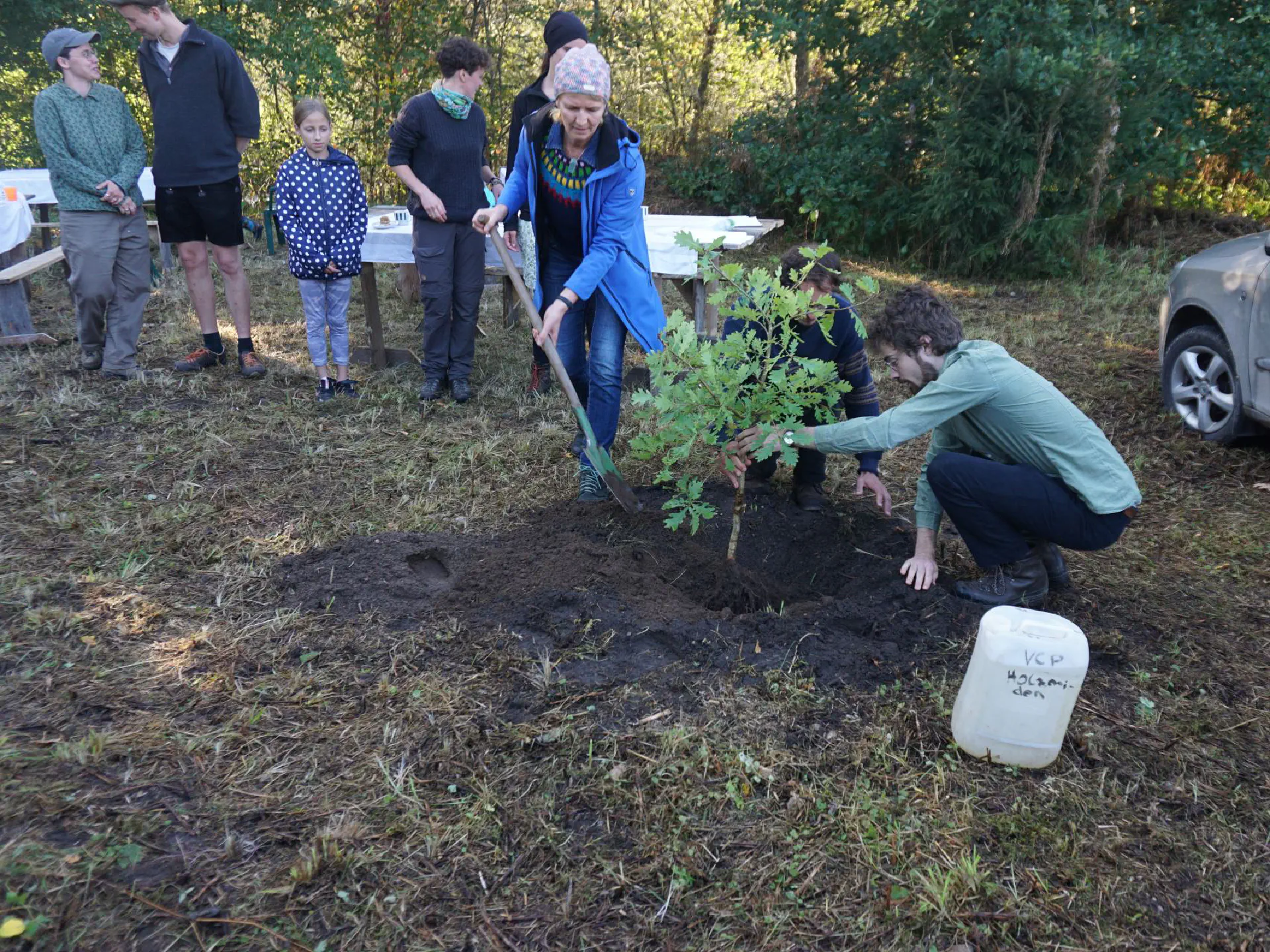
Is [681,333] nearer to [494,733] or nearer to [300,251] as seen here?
[494,733]

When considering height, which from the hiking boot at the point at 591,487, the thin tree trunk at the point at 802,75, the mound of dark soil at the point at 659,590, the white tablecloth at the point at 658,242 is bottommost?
the mound of dark soil at the point at 659,590

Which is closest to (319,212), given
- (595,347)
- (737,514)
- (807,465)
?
(595,347)

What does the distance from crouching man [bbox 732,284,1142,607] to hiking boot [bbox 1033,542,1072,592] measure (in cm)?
14

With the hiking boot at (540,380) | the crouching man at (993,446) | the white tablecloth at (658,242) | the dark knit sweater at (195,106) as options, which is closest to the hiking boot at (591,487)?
the crouching man at (993,446)

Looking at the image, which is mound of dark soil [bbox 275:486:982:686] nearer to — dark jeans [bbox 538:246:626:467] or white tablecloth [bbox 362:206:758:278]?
dark jeans [bbox 538:246:626:467]

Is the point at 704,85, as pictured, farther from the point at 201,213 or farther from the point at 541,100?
the point at 201,213

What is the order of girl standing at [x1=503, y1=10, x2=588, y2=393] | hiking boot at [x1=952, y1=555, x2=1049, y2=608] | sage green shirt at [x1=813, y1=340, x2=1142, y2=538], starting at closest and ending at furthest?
sage green shirt at [x1=813, y1=340, x2=1142, y2=538] → hiking boot at [x1=952, y1=555, x2=1049, y2=608] → girl standing at [x1=503, y1=10, x2=588, y2=393]

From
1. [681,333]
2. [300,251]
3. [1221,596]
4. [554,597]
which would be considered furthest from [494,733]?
[300,251]

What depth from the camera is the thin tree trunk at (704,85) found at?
11.7 m

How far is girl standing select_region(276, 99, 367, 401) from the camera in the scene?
4.99m

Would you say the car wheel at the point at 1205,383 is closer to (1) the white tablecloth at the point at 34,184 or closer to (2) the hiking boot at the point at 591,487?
(2) the hiking boot at the point at 591,487

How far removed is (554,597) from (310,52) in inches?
307

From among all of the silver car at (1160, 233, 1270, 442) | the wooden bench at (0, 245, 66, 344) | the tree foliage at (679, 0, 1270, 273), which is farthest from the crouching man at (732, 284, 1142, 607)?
the tree foliage at (679, 0, 1270, 273)

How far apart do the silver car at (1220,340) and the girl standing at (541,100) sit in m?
3.47
